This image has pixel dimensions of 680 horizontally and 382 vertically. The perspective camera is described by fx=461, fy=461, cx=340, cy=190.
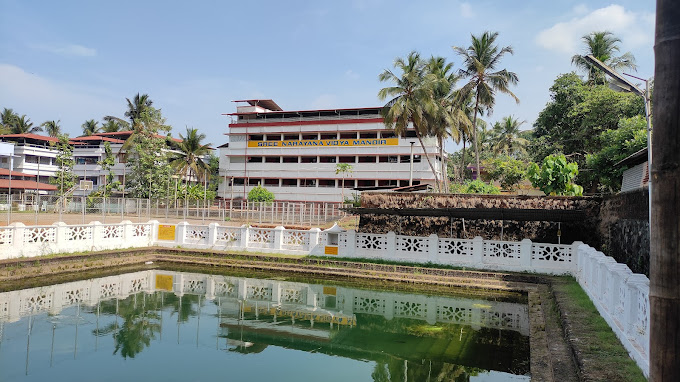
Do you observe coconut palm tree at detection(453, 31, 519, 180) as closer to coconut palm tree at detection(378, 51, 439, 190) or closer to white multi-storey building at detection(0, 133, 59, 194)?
coconut palm tree at detection(378, 51, 439, 190)

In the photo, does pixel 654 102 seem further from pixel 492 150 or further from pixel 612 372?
pixel 492 150

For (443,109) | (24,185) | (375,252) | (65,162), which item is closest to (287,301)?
(375,252)

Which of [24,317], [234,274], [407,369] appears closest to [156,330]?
[24,317]

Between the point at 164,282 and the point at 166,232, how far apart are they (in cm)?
528

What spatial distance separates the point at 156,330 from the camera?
9.23m

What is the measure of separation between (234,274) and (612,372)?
12428 mm

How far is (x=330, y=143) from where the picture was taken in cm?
4103

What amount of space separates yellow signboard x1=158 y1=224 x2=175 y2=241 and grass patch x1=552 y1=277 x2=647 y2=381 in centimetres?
1463

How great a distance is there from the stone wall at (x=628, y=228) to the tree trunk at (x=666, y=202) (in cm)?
939

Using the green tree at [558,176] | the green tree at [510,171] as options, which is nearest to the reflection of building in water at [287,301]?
the green tree at [558,176]

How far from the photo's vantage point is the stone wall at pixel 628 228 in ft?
31.8

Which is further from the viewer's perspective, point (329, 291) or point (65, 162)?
point (65, 162)

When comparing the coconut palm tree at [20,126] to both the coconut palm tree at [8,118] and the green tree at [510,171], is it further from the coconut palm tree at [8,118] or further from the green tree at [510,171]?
the green tree at [510,171]

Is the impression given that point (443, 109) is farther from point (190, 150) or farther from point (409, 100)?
point (190, 150)
